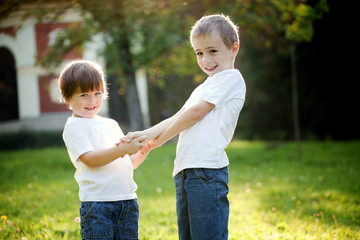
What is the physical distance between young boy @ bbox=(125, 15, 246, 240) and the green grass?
1155 mm

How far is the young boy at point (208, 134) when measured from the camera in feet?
7.00

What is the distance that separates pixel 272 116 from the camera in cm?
1650

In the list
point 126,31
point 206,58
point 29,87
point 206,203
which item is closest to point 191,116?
point 206,58

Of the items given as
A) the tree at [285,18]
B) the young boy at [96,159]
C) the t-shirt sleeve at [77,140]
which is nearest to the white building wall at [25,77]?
the tree at [285,18]

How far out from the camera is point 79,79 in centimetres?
224

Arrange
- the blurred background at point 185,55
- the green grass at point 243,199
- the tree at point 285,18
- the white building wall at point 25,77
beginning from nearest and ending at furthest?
1. the green grass at point 243,199
2. the tree at point 285,18
3. the blurred background at point 185,55
4. the white building wall at point 25,77

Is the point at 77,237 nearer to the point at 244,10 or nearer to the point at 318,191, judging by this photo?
the point at 318,191

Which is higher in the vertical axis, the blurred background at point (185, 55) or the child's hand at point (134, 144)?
the blurred background at point (185, 55)

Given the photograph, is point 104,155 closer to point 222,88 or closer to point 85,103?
point 85,103

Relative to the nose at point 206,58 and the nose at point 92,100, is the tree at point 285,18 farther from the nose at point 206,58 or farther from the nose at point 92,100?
the nose at point 92,100

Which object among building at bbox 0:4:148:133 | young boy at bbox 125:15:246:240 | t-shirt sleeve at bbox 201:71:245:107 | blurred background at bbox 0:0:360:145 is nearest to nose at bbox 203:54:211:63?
young boy at bbox 125:15:246:240

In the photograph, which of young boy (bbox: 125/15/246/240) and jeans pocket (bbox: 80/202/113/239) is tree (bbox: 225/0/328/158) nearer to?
young boy (bbox: 125/15/246/240)

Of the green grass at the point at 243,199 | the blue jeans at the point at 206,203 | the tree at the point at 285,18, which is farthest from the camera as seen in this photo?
the tree at the point at 285,18

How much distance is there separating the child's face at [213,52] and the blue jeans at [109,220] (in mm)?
953
